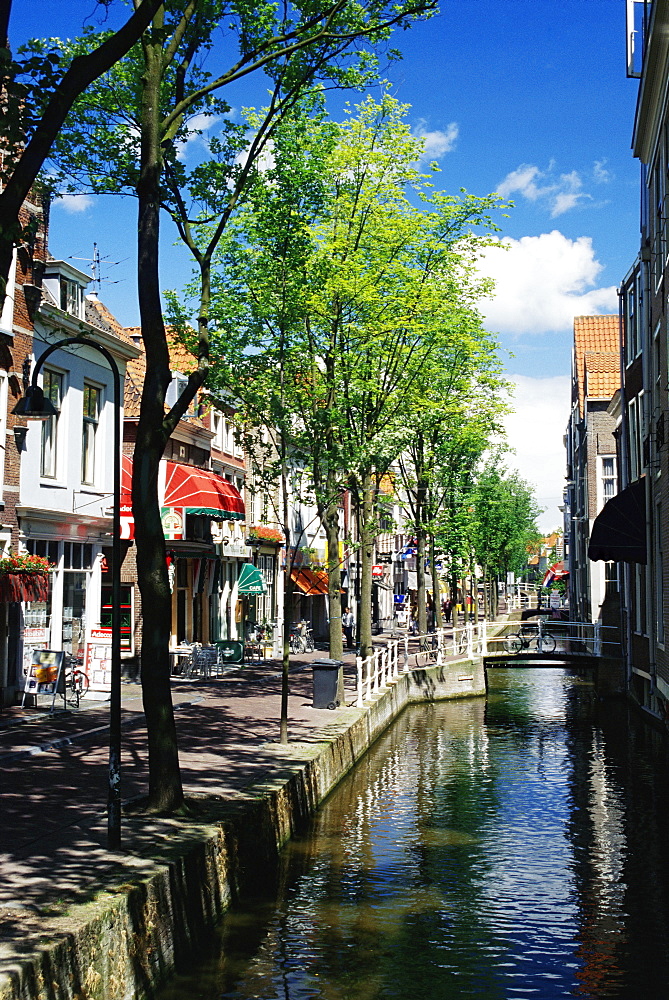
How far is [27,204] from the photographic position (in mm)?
20047

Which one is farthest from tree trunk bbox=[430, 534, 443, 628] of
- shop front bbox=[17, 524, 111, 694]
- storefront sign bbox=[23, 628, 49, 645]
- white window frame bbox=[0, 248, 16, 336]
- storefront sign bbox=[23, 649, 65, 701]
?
white window frame bbox=[0, 248, 16, 336]

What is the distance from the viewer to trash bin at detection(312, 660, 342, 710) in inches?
833

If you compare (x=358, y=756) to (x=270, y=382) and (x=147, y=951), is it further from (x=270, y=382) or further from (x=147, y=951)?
(x=147, y=951)

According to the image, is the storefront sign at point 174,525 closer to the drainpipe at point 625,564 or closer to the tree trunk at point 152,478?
the drainpipe at point 625,564

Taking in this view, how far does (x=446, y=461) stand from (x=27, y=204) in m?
22.1

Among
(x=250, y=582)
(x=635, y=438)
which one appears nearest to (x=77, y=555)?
(x=250, y=582)

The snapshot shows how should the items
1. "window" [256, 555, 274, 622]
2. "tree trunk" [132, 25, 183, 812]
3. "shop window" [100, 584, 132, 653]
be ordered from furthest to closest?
"window" [256, 555, 274, 622] → "shop window" [100, 584, 132, 653] → "tree trunk" [132, 25, 183, 812]

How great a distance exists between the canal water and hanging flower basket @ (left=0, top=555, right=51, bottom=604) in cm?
622

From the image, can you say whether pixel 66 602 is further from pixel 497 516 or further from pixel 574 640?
pixel 497 516

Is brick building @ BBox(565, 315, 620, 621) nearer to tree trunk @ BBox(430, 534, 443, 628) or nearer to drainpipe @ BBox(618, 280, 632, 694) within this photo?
tree trunk @ BBox(430, 534, 443, 628)

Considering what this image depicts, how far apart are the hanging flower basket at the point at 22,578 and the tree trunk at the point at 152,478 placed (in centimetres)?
740

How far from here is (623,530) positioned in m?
23.6

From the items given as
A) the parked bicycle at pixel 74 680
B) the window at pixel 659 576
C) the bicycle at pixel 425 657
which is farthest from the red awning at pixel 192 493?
the window at pixel 659 576

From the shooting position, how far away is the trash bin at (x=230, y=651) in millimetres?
31766
